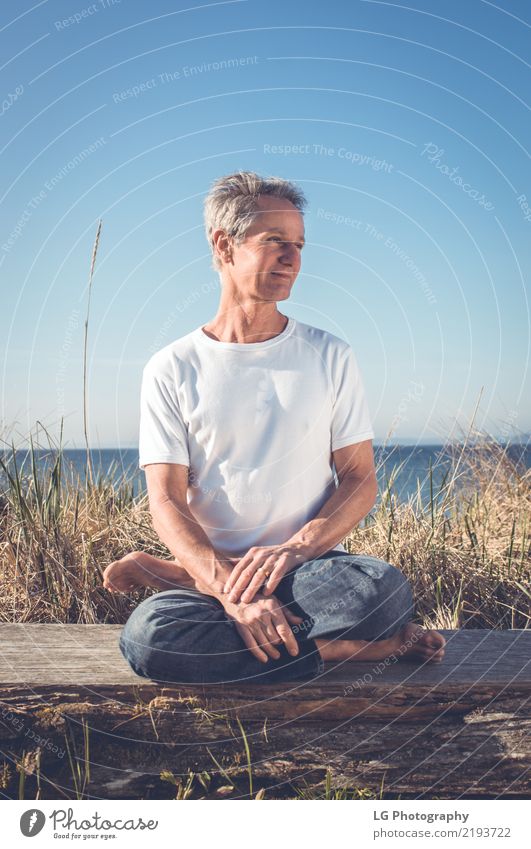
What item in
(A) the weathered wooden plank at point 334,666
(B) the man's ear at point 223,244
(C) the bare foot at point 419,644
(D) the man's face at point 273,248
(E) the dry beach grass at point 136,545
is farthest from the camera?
(E) the dry beach grass at point 136,545

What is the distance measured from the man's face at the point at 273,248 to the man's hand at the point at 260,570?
3.24ft

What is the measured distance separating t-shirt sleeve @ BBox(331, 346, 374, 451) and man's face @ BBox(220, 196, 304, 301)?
39cm

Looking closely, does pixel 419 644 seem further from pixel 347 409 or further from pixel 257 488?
pixel 347 409

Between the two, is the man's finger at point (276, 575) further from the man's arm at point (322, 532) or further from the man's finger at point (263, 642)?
the man's finger at point (263, 642)

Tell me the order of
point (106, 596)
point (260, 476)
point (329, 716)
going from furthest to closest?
1. point (106, 596)
2. point (260, 476)
3. point (329, 716)

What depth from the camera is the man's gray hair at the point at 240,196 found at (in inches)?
119

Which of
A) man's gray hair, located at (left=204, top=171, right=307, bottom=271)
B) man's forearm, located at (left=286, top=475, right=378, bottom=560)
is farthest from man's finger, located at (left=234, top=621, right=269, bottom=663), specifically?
man's gray hair, located at (left=204, top=171, right=307, bottom=271)

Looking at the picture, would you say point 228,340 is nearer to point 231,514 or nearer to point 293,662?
point 231,514

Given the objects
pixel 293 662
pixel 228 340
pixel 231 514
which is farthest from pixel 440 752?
pixel 228 340

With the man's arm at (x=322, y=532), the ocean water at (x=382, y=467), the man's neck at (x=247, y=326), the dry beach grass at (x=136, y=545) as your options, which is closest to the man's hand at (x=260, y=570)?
the man's arm at (x=322, y=532)

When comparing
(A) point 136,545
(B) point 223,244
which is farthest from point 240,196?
(A) point 136,545

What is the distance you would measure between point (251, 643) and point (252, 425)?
0.84 m

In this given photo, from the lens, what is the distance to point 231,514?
3.00m
